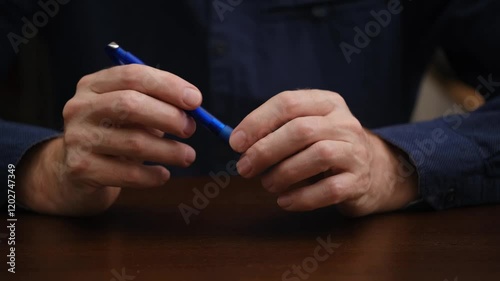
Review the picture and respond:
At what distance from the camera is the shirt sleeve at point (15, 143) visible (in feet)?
2.66

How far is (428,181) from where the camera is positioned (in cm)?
80

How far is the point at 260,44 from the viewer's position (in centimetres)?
109

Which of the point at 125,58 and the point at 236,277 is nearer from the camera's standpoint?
the point at 236,277

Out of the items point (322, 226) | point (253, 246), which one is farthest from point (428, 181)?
point (253, 246)

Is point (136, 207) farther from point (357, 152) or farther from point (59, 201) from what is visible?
point (357, 152)

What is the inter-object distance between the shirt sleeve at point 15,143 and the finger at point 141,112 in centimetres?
17

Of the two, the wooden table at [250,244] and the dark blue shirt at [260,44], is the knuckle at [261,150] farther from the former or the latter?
the dark blue shirt at [260,44]

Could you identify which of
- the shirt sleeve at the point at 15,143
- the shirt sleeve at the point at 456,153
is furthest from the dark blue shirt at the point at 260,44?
the shirt sleeve at the point at 15,143

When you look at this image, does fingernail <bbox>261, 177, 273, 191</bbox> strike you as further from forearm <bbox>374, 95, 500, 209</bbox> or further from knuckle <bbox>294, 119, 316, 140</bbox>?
forearm <bbox>374, 95, 500, 209</bbox>

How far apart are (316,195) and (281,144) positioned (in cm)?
7

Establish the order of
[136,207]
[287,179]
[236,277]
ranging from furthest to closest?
Answer: [136,207] → [287,179] → [236,277]

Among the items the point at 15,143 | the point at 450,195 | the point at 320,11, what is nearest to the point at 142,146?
the point at 15,143

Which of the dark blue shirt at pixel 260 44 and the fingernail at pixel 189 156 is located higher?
the dark blue shirt at pixel 260 44

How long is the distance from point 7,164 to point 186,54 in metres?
0.37
